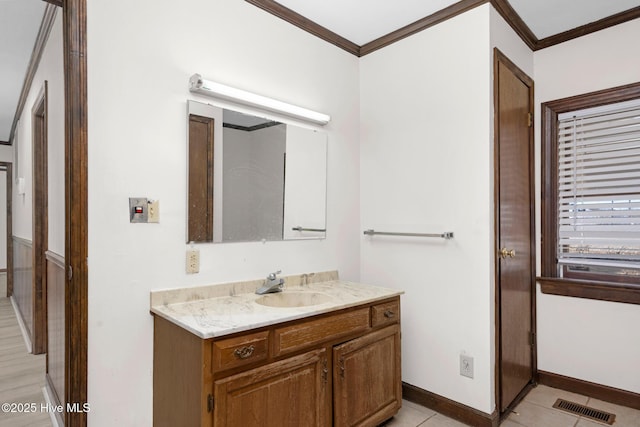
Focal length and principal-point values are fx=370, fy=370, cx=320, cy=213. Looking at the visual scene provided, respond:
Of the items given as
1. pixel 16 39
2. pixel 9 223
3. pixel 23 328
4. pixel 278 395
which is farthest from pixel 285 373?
pixel 9 223

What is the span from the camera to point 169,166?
182cm

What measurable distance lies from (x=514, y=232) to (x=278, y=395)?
180cm

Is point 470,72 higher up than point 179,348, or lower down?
higher up

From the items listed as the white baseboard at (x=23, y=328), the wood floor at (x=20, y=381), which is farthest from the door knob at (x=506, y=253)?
the white baseboard at (x=23, y=328)

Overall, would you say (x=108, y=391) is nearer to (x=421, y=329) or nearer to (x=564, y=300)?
(x=421, y=329)

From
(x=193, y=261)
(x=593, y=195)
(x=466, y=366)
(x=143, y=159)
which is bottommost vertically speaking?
(x=466, y=366)

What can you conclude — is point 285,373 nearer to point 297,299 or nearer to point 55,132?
point 297,299

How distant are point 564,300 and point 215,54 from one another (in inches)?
Answer: 111

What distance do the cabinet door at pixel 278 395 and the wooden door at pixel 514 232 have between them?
3.76 ft

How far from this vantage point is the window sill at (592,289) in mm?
2350

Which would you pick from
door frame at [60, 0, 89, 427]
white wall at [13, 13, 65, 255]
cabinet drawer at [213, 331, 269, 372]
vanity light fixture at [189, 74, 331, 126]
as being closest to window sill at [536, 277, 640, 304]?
vanity light fixture at [189, 74, 331, 126]

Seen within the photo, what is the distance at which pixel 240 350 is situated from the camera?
1.45 metres

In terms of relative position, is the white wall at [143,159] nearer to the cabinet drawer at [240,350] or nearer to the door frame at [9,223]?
the cabinet drawer at [240,350]

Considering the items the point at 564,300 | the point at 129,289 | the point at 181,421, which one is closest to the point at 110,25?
the point at 129,289
